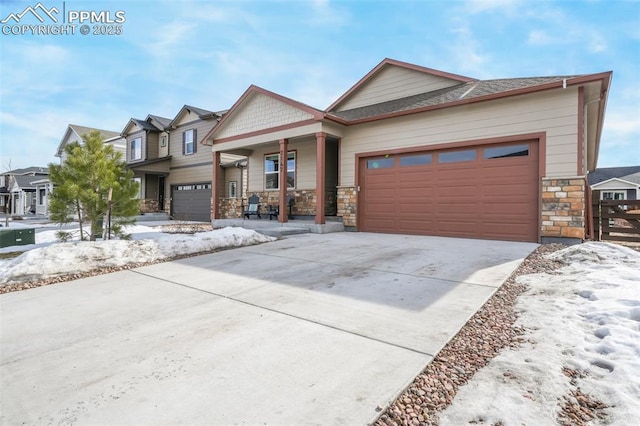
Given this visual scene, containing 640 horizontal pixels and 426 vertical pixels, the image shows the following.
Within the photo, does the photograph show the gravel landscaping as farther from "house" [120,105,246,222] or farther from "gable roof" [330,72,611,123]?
"house" [120,105,246,222]

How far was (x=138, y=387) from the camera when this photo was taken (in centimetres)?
178

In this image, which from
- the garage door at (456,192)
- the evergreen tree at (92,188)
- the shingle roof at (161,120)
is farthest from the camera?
the shingle roof at (161,120)

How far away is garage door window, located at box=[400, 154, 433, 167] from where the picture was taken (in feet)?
28.4

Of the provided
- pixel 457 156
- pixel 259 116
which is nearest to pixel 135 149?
pixel 259 116

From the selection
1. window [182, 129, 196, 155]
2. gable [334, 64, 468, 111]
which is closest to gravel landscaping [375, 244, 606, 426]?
gable [334, 64, 468, 111]

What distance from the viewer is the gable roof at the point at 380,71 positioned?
10.3 metres

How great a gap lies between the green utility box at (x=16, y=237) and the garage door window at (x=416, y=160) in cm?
979

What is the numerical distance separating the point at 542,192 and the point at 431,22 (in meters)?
5.24

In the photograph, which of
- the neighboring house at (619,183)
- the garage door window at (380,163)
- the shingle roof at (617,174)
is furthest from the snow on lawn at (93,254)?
the shingle roof at (617,174)

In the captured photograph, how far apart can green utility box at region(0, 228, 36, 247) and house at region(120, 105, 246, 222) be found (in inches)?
324

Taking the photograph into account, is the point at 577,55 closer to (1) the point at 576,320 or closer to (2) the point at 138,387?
(1) the point at 576,320

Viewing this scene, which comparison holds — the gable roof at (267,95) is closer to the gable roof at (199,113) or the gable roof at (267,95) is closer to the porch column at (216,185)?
the porch column at (216,185)

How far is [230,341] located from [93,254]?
4.02 meters

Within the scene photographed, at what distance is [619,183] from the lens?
25.3m
